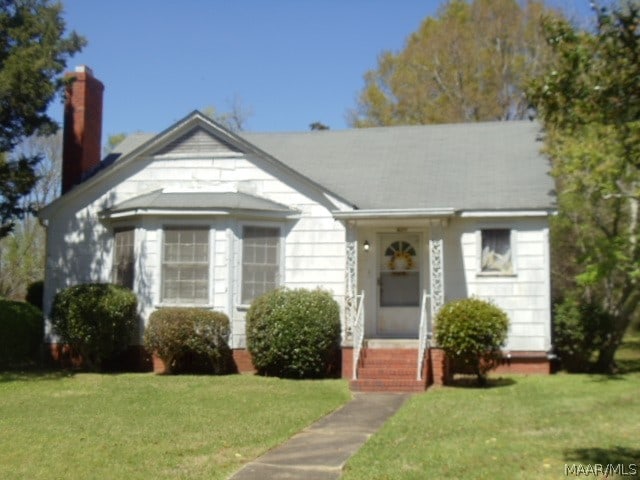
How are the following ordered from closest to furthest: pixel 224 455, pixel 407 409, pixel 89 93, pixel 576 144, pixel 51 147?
1. pixel 224 455
2. pixel 407 409
3. pixel 576 144
4. pixel 89 93
5. pixel 51 147

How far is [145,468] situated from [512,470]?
11.9 ft

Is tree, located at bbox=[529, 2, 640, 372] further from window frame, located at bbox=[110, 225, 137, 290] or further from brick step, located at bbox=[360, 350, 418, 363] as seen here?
window frame, located at bbox=[110, 225, 137, 290]

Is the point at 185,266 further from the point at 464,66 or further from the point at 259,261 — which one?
the point at 464,66

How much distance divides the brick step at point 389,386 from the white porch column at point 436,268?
1900mm

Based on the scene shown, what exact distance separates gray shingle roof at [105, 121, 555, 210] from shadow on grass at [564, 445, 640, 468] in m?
8.37

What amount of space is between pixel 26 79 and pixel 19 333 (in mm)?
5389

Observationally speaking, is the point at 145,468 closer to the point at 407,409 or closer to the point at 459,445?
the point at 459,445

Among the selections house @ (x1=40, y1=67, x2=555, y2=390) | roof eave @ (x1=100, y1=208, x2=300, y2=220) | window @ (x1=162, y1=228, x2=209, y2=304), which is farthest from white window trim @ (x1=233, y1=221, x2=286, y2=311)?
window @ (x1=162, y1=228, x2=209, y2=304)

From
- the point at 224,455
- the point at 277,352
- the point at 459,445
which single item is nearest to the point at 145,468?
the point at 224,455

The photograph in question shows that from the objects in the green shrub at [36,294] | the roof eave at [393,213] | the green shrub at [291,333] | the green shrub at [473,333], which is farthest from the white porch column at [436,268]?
the green shrub at [36,294]

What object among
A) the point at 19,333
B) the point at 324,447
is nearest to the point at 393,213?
the point at 324,447

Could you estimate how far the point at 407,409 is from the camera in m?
11.8

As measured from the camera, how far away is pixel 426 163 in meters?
18.7

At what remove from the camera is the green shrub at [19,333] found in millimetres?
17016
